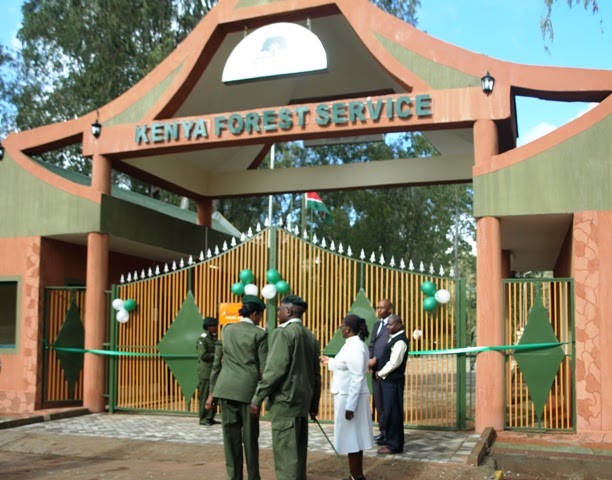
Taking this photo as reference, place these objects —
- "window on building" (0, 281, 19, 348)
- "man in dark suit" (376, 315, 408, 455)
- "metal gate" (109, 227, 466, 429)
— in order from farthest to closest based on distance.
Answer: "window on building" (0, 281, 19, 348), "metal gate" (109, 227, 466, 429), "man in dark suit" (376, 315, 408, 455)

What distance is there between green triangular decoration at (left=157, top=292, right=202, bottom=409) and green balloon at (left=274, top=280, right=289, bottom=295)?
144cm

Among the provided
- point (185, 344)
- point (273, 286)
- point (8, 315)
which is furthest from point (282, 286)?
point (8, 315)

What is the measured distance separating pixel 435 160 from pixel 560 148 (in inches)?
153

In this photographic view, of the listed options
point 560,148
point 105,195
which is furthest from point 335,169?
point 560,148

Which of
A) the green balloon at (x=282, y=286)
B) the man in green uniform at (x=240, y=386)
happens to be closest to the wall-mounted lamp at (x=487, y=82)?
the green balloon at (x=282, y=286)

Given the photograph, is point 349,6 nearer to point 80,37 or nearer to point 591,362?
point 591,362

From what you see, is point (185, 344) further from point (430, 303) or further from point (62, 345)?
point (430, 303)

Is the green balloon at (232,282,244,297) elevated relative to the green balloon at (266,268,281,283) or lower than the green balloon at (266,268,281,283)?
lower

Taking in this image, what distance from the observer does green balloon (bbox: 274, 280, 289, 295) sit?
10.9 metres

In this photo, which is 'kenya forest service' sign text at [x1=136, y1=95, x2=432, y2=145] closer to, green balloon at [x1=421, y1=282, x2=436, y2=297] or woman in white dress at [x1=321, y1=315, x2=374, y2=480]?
green balloon at [x1=421, y1=282, x2=436, y2=297]

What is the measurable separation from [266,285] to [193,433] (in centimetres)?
237

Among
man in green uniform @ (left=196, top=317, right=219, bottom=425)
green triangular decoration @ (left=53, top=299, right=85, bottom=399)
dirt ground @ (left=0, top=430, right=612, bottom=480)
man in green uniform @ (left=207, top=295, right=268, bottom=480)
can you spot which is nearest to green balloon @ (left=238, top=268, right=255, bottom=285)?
man in green uniform @ (left=196, top=317, right=219, bottom=425)

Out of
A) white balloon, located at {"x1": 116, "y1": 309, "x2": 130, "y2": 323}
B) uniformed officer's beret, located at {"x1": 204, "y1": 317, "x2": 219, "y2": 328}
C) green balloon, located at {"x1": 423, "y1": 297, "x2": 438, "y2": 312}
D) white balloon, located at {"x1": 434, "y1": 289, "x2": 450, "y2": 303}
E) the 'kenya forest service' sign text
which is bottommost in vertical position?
uniformed officer's beret, located at {"x1": 204, "y1": 317, "x2": 219, "y2": 328}

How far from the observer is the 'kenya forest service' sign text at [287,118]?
10367 millimetres
